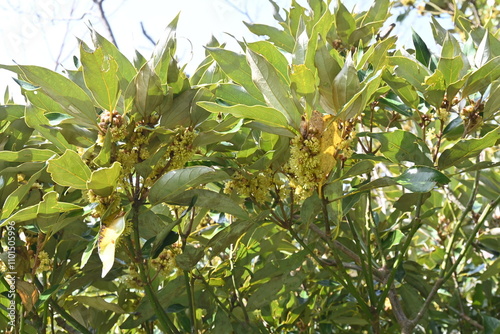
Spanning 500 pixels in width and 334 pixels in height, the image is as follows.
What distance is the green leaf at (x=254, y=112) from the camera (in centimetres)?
75

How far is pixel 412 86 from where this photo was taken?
96 centimetres

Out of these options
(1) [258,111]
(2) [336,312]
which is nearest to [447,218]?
(2) [336,312]

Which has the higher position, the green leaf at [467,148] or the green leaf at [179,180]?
the green leaf at [179,180]

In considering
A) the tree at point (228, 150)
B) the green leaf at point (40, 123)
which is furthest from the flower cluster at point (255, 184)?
the green leaf at point (40, 123)

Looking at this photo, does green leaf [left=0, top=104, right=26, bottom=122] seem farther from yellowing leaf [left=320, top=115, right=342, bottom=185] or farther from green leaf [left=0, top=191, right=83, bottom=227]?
yellowing leaf [left=320, top=115, right=342, bottom=185]

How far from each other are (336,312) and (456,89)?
701mm

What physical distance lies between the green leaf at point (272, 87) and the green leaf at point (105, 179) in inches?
9.4

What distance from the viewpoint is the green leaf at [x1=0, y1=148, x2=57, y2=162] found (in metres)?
0.92

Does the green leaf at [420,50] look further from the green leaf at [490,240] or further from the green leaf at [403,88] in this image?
the green leaf at [490,240]

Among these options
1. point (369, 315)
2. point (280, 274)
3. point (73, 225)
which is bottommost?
point (369, 315)

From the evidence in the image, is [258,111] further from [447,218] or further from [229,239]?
[447,218]

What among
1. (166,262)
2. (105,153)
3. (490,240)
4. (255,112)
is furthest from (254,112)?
(490,240)

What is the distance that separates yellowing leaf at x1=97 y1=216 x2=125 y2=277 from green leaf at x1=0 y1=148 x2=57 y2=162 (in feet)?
0.79

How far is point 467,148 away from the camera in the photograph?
87 centimetres
